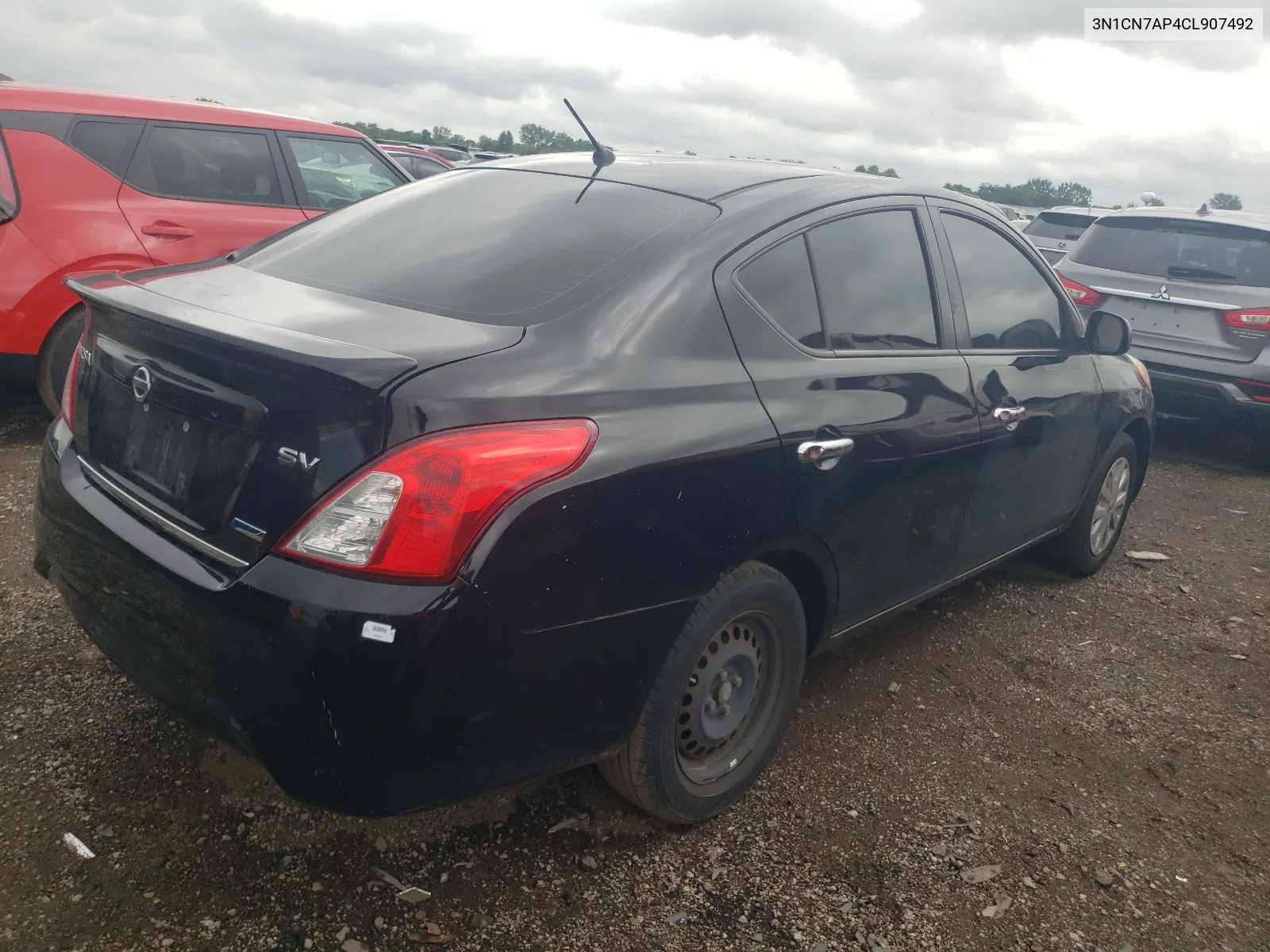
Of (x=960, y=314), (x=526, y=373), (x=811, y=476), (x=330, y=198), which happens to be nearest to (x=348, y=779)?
(x=526, y=373)

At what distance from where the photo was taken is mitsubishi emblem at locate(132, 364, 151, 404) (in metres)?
2.16

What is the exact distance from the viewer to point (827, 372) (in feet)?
8.54

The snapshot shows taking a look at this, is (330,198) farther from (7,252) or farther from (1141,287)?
(1141,287)

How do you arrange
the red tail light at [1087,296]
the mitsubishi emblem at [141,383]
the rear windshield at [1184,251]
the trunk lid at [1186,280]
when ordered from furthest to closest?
the red tail light at [1087,296], the rear windshield at [1184,251], the trunk lid at [1186,280], the mitsubishi emblem at [141,383]

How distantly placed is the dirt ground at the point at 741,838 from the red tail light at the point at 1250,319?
359 centimetres

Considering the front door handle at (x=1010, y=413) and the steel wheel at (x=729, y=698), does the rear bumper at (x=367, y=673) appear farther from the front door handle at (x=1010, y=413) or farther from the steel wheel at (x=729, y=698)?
the front door handle at (x=1010, y=413)

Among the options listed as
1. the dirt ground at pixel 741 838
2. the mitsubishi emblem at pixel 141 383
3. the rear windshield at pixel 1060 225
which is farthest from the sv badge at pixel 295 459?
the rear windshield at pixel 1060 225

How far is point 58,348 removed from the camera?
4836 mm

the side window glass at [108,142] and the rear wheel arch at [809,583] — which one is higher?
the side window glass at [108,142]

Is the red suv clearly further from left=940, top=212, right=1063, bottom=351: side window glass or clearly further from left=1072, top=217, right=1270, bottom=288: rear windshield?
left=1072, top=217, right=1270, bottom=288: rear windshield

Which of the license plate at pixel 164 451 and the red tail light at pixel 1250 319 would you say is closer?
the license plate at pixel 164 451

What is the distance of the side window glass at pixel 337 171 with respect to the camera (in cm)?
605

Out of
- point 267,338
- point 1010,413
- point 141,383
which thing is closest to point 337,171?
point 141,383

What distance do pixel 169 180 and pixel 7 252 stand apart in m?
0.97
